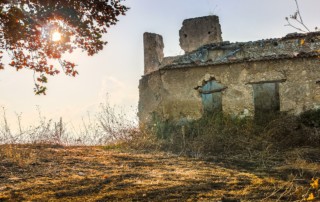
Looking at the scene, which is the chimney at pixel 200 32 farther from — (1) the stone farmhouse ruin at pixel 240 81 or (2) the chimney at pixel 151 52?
(1) the stone farmhouse ruin at pixel 240 81

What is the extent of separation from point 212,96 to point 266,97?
6.93 feet

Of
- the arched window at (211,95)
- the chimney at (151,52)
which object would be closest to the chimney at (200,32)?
the chimney at (151,52)

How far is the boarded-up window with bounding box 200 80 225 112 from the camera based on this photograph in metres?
13.2

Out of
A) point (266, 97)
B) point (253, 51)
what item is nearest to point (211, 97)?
point (266, 97)

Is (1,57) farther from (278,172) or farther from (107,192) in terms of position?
(278,172)

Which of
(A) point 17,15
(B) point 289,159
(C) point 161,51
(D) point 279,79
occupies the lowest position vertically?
(B) point 289,159

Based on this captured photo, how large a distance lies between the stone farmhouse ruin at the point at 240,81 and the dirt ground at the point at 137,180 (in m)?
5.52

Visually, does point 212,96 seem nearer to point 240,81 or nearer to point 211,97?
point 211,97

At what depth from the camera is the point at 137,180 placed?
5156mm

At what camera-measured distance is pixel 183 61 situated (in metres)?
14.0

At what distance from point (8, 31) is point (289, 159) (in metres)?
6.78

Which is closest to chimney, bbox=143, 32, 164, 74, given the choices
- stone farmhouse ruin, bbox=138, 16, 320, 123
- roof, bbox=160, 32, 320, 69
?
stone farmhouse ruin, bbox=138, 16, 320, 123

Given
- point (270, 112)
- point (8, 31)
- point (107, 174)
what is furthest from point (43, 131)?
point (270, 112)

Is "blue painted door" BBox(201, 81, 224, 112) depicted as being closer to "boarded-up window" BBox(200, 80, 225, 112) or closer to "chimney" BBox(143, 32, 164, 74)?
"boarded-up window" BBox(200, 80, 225, 112)
